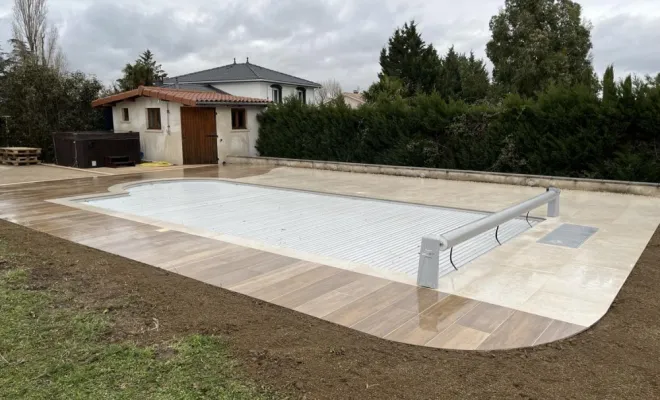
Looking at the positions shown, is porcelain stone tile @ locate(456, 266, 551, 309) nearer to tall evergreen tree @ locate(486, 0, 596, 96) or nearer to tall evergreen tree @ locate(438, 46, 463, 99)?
tall evergreen tree @ locate(486, 0, 596, 96)

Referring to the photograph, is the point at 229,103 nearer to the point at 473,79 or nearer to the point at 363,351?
the point at 363,351

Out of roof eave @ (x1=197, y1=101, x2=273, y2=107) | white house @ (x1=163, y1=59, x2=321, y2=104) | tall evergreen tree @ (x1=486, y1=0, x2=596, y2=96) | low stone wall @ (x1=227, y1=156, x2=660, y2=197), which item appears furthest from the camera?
white house @ (x1=163, y1=59, x2=321, y2=104)

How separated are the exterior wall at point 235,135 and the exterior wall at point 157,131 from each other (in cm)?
151

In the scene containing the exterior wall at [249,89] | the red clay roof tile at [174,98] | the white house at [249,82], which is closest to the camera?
the red clay roof tile at [174,98]

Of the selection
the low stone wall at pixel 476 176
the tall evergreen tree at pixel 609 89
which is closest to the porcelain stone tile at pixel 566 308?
the low stone wall at pixel 476 176

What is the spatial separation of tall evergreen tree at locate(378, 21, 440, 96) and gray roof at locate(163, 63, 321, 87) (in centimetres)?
573

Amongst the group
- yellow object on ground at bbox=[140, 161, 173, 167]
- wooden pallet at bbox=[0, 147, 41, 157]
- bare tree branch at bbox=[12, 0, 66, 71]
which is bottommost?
yellow object on ground at bbox=[140, 161, 173, 167]

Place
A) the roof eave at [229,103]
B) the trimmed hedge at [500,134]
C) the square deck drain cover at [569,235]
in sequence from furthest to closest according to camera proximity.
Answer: the roof eave at [229,103] → the trimmed hedge at [500,134] → the square deck drain cover at [569,235]

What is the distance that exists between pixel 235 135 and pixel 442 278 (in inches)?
582

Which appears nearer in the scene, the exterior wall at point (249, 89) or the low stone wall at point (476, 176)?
the low stone wall at point (476, 176)

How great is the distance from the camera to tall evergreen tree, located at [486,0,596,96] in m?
25.4

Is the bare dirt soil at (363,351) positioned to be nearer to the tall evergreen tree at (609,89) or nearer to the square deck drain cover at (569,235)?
the square deck drain cover at (569,235)

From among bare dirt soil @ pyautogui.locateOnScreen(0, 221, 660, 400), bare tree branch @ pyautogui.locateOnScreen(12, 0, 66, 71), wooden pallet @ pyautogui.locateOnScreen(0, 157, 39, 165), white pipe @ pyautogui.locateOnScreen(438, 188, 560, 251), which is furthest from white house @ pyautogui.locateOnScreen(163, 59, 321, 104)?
bare dirt soil @ pyautogui.locateOnScreen(0, 221, 660, 400)

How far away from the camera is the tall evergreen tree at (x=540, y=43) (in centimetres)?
2542
